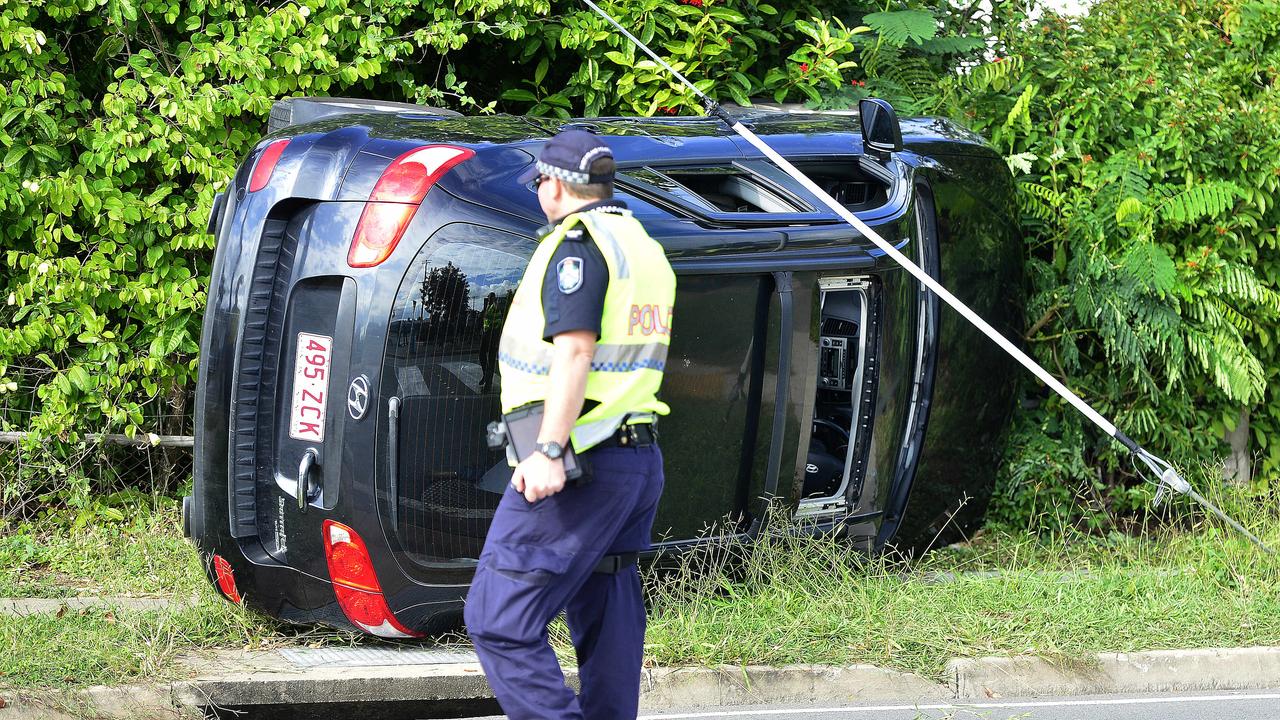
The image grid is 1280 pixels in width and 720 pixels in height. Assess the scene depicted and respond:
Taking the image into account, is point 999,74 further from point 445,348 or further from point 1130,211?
point 445,348

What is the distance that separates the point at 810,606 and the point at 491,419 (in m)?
1.45

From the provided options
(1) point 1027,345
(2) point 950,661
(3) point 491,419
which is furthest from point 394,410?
(1) point 1027,345

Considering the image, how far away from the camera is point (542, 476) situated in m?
3.15

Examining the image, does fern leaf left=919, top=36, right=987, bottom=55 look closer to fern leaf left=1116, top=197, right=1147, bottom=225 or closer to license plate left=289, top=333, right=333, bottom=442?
fern leaf left=1116, top=197, right=1147, bottom=225

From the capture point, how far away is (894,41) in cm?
732

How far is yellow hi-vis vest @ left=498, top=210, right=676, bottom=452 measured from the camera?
10.5 ft

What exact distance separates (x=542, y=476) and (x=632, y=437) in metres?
0.29

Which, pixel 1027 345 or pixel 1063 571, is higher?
pixel 1027 345

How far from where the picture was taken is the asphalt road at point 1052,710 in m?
4.45

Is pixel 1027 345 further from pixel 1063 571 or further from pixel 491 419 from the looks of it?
pixel 491 419

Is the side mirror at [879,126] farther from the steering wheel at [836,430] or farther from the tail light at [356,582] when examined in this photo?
the tail light at [356,582]

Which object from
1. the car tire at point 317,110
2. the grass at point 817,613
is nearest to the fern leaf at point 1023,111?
the grass at point 817,613

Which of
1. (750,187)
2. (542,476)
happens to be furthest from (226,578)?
(750,187)

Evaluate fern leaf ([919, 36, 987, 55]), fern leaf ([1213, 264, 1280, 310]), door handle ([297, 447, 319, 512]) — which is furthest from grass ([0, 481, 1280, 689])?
fern leaf ([919, 36, 987, 55])
